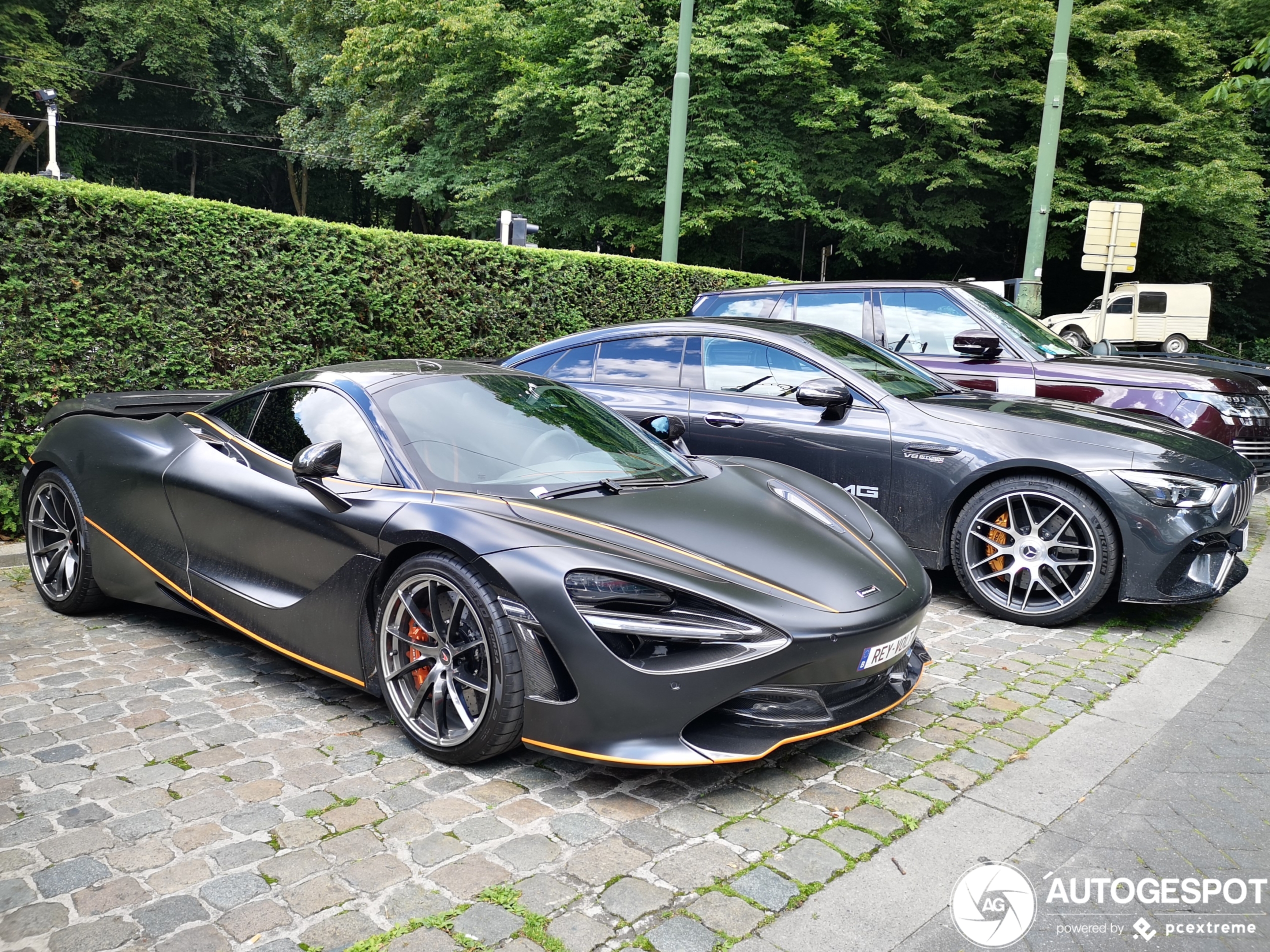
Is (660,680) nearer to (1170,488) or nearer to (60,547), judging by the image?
(1170,488)

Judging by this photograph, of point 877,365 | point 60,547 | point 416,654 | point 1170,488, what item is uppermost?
point 877,365

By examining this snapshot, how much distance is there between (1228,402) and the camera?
21.7 ft

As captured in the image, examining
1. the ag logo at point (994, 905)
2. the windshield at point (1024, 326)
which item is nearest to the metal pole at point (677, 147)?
the windshield at point (1024, 326)

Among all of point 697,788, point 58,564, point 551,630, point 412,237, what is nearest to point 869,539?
point 697,788

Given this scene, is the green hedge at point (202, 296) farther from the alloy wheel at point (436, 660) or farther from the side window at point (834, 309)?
the alloy wheel at point (436, 660)

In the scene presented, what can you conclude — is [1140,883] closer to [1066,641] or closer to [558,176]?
[1066,641]

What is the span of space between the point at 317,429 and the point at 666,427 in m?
1.89

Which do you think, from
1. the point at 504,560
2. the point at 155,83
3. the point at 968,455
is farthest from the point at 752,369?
the point at 155,83

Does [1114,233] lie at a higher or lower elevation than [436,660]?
higher

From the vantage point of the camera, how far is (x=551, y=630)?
2898mm

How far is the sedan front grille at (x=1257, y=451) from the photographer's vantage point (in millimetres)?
6676

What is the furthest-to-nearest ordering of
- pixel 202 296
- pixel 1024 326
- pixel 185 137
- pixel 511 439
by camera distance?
pixel 185 137 → pixel 1024 326 → pixel 202 296 → pixel 511 439

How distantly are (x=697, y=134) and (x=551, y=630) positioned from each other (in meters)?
21.3

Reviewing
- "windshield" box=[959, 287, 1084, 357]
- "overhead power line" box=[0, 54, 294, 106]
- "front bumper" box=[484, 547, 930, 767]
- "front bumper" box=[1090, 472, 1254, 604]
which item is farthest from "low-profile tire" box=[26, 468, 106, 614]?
"overhead power line" box=[0, 54, 294, 106]
